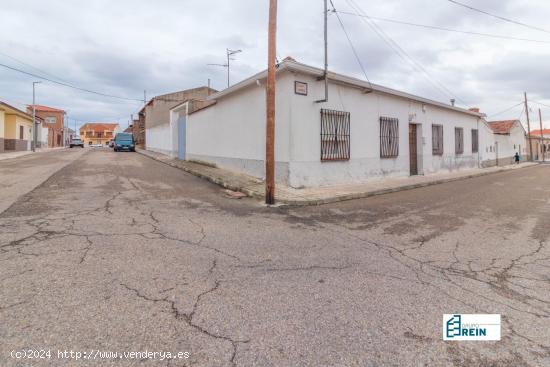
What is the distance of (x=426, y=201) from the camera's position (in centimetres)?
873

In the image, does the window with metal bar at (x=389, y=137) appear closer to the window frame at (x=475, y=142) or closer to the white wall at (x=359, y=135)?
the white wall at (x=359, y=135)

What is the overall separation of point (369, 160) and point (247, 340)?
11.0 metres

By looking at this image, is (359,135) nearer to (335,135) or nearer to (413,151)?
(335,135)

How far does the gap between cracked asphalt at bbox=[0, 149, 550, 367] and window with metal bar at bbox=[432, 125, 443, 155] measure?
1082 cm

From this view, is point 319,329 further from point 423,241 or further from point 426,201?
point 426,201

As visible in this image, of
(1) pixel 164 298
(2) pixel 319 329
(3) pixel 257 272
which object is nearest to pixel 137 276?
(1) pixel 164 298

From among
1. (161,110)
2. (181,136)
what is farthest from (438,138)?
(161,110)

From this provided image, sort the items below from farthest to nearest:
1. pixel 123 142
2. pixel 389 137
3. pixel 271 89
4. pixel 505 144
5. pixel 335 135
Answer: pixel 123 142, pixel 505 144, pixel 389 137, pixel 335 135, pixel 271 89

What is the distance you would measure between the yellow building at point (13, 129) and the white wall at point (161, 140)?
1052 centimetres

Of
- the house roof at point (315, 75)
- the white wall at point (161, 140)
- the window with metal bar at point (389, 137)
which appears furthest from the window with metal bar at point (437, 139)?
the white wall at point (161, 140)

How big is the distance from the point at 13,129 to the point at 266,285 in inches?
1304

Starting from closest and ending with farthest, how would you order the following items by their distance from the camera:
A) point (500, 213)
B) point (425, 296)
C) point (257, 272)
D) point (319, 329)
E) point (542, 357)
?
point (542, 357) < point (319, 329) < point (425, 296) < point (257, 272) < point (500, 213)

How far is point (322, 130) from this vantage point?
10438 millimetres

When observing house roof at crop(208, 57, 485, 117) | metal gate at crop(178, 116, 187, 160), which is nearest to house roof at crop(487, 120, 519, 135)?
house roof at crop(208, 57, 485, 117)
